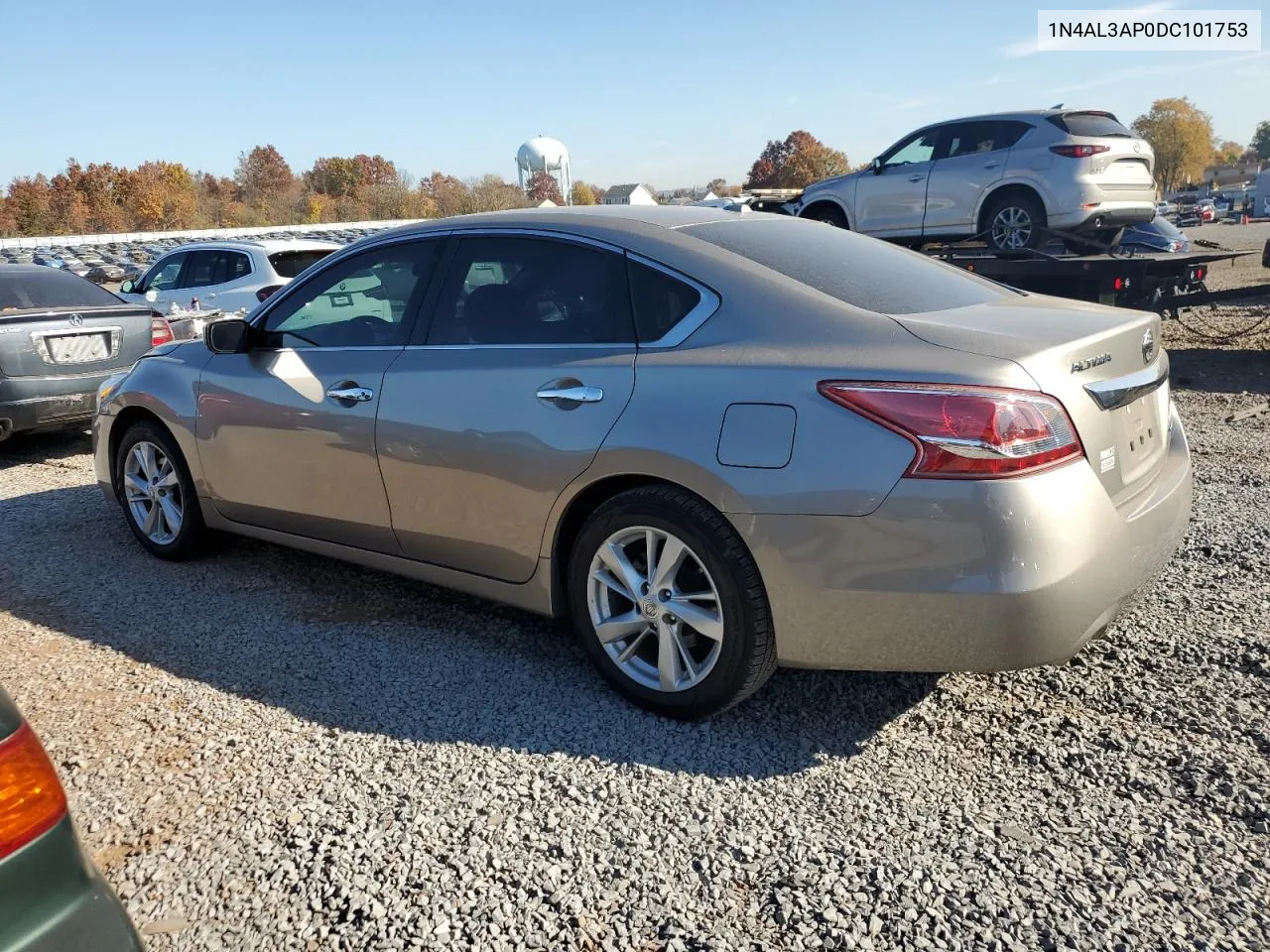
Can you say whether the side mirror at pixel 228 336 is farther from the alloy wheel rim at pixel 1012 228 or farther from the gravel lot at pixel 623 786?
the alloy wheel rim at pixel 1012 228

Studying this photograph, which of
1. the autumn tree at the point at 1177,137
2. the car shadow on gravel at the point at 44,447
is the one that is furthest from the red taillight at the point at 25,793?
the autumn tree at the point at 1177,137

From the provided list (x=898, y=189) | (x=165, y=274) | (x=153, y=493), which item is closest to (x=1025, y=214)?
(x=898, y=189)

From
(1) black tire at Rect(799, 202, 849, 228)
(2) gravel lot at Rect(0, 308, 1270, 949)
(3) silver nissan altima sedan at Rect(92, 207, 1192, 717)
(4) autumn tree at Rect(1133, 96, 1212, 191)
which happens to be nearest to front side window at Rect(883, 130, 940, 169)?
(1) black tire at Rect(799, 202, 849, 228)

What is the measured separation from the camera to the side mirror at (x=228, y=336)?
14.5 feet

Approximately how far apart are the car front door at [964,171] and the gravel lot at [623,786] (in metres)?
7.05

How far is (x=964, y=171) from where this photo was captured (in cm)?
1062

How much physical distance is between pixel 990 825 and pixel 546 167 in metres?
92.7

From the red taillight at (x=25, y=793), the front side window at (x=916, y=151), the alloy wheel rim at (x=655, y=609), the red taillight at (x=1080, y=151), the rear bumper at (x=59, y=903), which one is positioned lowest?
the alloy wheel rim at (x=655, y=609)

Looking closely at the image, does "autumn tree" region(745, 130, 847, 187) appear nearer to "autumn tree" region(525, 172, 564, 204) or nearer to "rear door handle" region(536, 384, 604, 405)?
"autumn tree" region(525, 172, 564, 204)

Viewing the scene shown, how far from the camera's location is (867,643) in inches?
113

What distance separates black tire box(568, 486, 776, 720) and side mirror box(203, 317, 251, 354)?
2.08 meters

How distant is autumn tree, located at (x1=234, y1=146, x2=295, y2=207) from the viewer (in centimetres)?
9162

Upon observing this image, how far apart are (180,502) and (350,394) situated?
1579mm

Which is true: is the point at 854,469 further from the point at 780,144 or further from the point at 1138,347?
the point at 780,144
